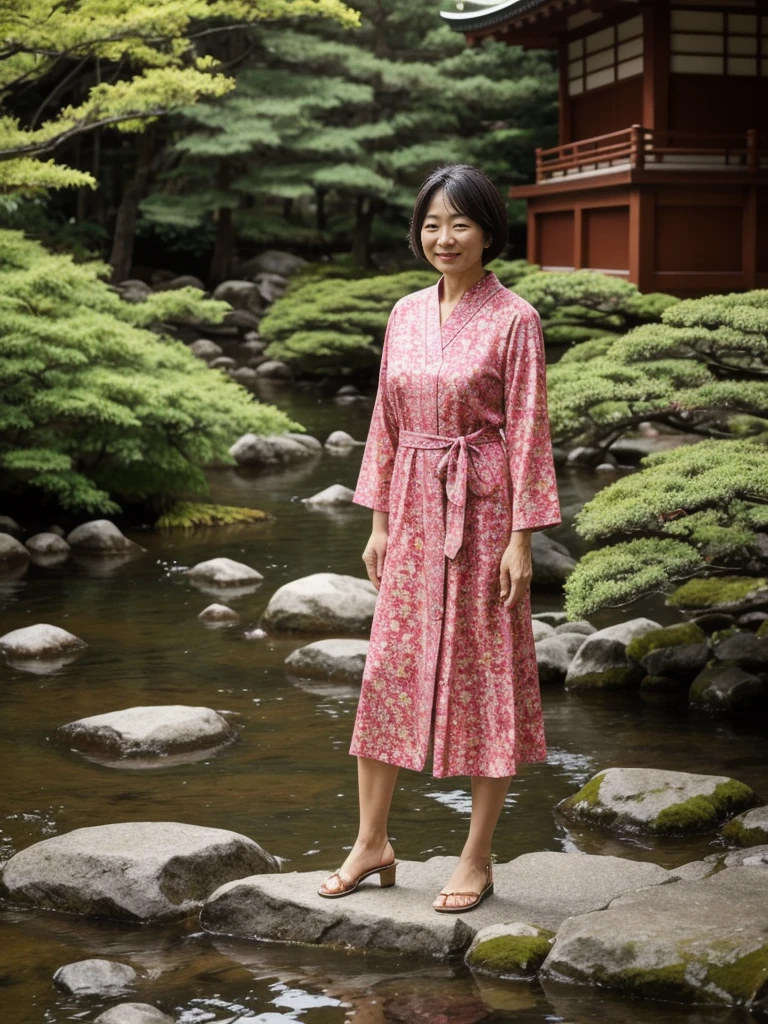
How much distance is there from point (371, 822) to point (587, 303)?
40.8 feet

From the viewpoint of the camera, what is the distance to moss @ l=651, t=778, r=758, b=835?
4.86m

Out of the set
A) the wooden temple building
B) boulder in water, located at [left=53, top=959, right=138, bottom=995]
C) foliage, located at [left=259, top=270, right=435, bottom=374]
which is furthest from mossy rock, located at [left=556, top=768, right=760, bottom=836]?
foliage, located at [left=259, top=270, right=435, bottom=374]

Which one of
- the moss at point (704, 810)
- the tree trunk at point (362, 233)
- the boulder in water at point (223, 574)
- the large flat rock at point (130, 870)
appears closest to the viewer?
the large flat rock at point (130, 870)

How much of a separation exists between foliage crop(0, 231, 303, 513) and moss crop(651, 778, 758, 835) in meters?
6.38

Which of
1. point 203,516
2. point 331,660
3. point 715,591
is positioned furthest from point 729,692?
point 203,516

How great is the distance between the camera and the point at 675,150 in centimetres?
1759

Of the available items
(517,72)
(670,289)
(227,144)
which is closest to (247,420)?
(670,289)

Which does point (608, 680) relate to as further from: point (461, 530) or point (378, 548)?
point (461, 530)

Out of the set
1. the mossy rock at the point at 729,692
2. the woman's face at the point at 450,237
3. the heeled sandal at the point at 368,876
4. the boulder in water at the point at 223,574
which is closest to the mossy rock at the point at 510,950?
the heeled sandal at the point at 368,876

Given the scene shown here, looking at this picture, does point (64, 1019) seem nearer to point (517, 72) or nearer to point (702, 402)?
point (702, 402)

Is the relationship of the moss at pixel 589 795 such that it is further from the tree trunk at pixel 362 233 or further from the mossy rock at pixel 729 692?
the tree trunk at pixel 362 233

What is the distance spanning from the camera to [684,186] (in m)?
17.9

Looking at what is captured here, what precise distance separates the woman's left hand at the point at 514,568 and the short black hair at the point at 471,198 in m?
0.78

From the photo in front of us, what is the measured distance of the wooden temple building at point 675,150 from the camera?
699 inches
